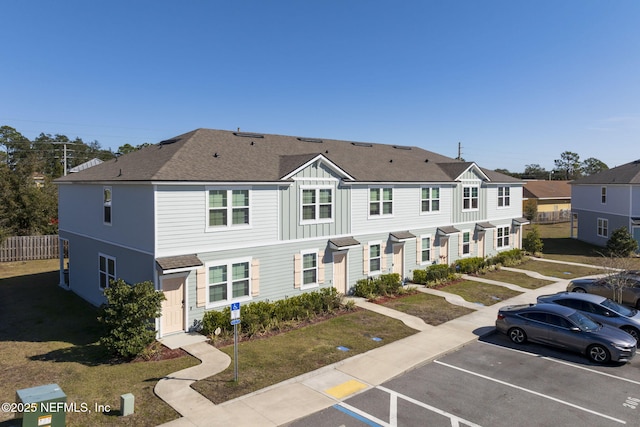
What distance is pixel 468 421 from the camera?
10.4m

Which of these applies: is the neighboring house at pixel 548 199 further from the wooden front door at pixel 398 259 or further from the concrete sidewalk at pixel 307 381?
the concrete sidewalk at pixel 307 381

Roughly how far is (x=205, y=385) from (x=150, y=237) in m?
6.45

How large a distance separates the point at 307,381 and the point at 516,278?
20.1 meters

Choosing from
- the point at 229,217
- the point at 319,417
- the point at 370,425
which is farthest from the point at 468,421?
the point at 229,217

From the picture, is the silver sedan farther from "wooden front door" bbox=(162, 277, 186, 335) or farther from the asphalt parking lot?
"wooden front door" bbox=(162, 277, 186, 335)

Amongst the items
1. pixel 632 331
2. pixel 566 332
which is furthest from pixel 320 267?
pixel 632 331

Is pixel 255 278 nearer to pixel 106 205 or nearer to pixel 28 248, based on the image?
pixel 106 205

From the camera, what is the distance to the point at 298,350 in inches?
591

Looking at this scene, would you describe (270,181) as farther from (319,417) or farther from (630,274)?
(630,274)

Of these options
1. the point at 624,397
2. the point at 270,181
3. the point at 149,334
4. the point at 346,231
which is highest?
the point at 270,181

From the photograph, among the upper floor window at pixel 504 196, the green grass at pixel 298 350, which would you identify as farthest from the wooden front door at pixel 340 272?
the upper floor window at pixel 504 196

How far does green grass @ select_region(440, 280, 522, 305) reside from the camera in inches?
883

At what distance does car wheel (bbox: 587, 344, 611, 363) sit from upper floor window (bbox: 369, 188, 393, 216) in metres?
12.3

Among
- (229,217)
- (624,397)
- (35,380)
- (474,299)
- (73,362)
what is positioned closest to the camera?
(624,397)
